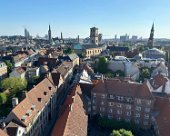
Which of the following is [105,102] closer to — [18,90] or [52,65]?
[18,90]

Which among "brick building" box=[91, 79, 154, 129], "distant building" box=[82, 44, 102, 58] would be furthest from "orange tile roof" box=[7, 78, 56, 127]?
"distant building" box=[82, 44, 102, 58]

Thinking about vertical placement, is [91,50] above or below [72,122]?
above

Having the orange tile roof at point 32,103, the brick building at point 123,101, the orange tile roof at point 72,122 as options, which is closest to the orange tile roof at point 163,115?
the brick building at point 123,101

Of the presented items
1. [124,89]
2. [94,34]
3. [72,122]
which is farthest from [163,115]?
[94,34]

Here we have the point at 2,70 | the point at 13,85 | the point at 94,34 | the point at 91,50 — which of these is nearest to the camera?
the point at 13,85

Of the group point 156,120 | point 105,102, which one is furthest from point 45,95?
point 156,120

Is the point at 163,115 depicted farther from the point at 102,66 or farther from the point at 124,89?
the point at 102,66
